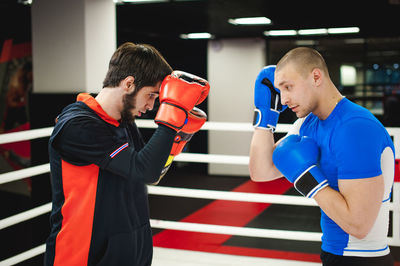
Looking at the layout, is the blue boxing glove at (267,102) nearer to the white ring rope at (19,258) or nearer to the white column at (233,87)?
the white ring rope at (19,258)

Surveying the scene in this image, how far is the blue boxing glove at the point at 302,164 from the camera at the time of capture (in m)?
1.28

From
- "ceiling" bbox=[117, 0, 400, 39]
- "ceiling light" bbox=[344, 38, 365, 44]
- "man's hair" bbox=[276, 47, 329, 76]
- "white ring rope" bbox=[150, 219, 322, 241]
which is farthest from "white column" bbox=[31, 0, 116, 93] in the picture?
"ceiling light" bbox=[344, 38, 365, 44]

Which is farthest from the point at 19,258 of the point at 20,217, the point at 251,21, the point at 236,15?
the point at 251,21

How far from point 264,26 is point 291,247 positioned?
4.03 metres

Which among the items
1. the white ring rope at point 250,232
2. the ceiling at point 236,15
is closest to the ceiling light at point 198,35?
the ceiling at point 236,15

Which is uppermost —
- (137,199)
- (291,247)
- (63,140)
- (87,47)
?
(87,47)

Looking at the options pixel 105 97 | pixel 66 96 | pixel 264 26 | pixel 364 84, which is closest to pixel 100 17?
pixel 66 96

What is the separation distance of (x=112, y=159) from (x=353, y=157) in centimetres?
69

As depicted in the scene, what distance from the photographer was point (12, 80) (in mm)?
5207

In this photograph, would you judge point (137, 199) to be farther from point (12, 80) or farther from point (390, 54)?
point (390, 54)

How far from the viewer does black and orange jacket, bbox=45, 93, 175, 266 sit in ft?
4.17

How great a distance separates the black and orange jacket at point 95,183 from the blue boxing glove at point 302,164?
0.37m

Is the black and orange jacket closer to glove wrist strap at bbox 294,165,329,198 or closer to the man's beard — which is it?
the man's beard

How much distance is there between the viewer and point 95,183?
1312 millimetres
